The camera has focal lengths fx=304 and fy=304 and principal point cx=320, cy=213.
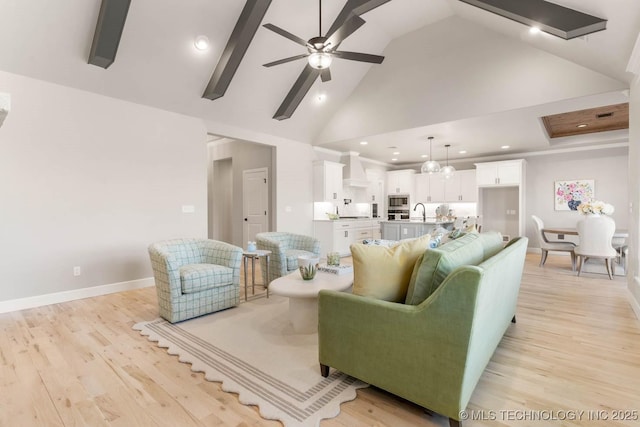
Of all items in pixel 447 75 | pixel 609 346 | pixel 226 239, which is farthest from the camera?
pixel 226 239

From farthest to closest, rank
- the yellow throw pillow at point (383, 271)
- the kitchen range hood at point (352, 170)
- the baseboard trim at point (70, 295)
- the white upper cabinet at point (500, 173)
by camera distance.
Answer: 1. the kitchen range hood at point (352, 170)
2. the white upper cabinet at point (500, 173)
3. the baseboard trim at point (70, 295)
4. the yellow throw pillow at point (383, 271)

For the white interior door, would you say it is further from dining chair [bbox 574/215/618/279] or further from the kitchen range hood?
dining chair [bbox 574/215/618/279]

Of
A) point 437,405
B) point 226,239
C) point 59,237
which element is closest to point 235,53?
point 59,237

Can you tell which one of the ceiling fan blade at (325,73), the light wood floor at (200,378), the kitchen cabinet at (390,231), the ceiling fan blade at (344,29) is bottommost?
the light wood floor at (200,378)

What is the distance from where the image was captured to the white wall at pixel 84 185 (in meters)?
3.56

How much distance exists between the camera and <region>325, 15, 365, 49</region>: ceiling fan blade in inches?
120

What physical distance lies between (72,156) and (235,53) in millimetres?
2540

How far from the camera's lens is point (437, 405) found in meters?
1.60

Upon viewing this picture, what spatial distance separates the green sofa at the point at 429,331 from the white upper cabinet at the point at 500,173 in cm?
644

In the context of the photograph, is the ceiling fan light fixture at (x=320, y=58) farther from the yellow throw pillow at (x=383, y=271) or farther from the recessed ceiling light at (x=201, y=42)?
the yellow throw pillow at (x=383, y=271)

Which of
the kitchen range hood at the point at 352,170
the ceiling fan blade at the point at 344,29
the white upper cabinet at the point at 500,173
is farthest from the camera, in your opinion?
the kitchen range hood at the point at 352,170

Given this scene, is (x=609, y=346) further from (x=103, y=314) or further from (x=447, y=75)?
(x=103, y=314)

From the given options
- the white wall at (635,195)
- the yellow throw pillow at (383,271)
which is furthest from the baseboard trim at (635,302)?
the yellow throw pillow at (383,271)

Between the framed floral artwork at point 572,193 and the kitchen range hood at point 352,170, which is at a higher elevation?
the kitchen range hood at point 352,170
